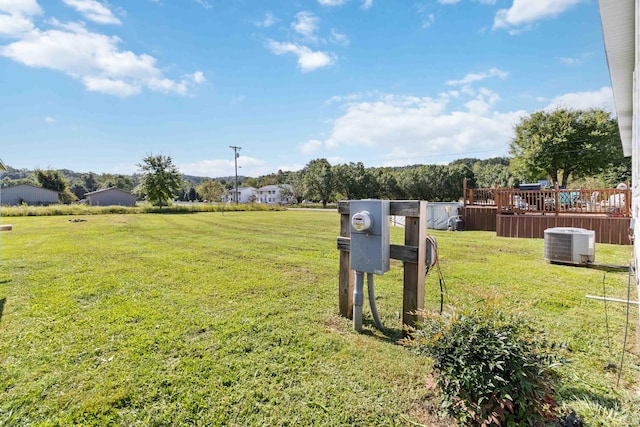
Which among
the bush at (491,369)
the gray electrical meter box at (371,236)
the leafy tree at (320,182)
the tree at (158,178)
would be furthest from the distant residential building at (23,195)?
the bush at (491,369)

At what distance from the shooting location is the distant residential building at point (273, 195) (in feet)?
226

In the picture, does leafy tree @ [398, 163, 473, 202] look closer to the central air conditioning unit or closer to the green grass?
the green grass

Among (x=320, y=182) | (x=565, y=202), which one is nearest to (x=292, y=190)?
(x=320, y=182)

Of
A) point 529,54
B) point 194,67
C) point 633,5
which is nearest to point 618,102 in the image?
point 633,5

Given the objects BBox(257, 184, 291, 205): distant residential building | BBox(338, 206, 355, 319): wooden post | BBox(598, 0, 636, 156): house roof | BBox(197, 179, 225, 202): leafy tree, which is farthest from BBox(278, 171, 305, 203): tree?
BBox(338, 206, 355, 319): wooden post

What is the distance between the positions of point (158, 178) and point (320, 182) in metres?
27.6

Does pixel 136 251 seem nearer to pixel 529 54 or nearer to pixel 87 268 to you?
pixel 87 268

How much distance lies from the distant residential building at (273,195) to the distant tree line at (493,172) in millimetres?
6567

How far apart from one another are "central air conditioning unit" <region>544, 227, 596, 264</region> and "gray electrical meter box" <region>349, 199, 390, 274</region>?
5.34 metres

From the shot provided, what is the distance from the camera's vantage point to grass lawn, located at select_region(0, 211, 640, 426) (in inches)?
77.1

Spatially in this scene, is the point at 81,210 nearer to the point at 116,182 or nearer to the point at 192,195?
the point at 192,195

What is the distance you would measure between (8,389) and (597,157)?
32.6 meters

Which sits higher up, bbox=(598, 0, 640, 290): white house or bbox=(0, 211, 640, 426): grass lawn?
bbox=(598, 0, 640, 290): white house

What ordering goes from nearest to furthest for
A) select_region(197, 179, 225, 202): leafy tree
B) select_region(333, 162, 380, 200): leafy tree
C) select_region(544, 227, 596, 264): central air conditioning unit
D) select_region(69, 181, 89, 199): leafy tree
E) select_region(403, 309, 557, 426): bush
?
select_region(403, 309, 557, 426): bush, select_region(544, 227, 596, 264): central air conditioning unit, select_region(197, 179, 225, 202): leafy tree, select_region(333, 162, 380, 200): leafy tree, select_region(69, 181, 89, 199): leafy tree
